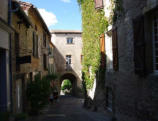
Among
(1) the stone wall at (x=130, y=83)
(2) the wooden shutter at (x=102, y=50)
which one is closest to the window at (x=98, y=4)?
(2) the wooden shutter at (x=102, y=50)

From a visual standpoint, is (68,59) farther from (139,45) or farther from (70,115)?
(139,45)

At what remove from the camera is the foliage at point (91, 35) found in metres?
11.0

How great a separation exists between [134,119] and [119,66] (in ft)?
7.39

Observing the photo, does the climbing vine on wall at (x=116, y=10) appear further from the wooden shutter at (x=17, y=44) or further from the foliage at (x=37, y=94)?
the foliage at (x=37, y=94)

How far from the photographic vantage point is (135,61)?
6.44 m

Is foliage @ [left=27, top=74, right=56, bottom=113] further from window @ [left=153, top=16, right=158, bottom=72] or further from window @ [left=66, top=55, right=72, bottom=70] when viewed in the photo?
window @ [left=66, top=55, right=72, bottom=70]

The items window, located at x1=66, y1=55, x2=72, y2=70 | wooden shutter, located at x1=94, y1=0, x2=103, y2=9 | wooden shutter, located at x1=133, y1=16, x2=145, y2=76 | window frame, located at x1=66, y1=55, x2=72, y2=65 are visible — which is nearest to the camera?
wooden shutter, located at x1=133, y1=16, x2=145, y2=76

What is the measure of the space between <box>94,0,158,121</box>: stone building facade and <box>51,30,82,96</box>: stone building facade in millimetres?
19959

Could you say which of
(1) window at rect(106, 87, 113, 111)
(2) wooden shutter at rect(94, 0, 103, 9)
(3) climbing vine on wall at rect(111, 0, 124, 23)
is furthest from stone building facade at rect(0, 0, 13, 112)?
(2) wooden shutter at rect(94, 0, 103, 9)

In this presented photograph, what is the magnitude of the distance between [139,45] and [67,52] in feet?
77.9

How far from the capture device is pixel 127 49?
288 inches

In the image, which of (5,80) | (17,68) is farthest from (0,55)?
(17,68)

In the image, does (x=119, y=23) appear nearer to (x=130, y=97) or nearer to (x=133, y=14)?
(x=133, y=14)

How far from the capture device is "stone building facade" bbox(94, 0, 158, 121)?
5.80 metres
